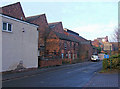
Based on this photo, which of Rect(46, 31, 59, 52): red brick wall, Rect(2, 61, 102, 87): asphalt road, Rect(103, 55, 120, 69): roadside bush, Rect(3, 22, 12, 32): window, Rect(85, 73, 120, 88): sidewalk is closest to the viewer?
Rect(85, 73, 120, 88): sidewalk

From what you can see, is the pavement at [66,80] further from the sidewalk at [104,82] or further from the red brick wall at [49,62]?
the red brick wall at [49,62]

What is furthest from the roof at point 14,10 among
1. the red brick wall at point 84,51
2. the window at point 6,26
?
the red brick wall at point 84,51

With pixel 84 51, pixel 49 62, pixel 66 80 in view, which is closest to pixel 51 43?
pixel 49 62

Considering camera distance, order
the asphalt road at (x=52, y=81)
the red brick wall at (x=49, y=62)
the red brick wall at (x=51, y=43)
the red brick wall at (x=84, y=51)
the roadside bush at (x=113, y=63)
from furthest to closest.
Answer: the red brick wall at (x=84, y=51) → the red brick wall at (x=51, y=43) → the red brick wall at (x=49, y=62) → the roadside bush at (x=113, y=63) → the asphalt road at (x=52, y=81)

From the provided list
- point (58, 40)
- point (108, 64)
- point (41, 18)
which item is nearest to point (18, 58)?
point (108, 64)

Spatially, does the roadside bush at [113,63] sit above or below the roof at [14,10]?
below

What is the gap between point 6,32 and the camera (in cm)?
1402

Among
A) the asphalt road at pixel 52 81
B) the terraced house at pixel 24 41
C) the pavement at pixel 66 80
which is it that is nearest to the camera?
the pavement at pixel 66 80

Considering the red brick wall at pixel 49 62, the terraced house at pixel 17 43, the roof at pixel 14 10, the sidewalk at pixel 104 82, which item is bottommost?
the sidewalk at pixel 104 82

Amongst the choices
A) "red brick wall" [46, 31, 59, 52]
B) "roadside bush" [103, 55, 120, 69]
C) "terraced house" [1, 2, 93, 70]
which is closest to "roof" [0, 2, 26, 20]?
"terraced house" [1, 2, 93, 70]

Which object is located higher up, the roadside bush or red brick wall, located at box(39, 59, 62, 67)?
the roadside bush

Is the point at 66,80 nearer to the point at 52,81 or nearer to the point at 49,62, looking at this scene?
the point at 52,81

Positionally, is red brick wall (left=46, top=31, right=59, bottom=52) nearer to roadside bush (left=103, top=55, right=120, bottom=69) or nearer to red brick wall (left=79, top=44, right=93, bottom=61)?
roadside bush (left=103, top=55, right=120, bottom=69)

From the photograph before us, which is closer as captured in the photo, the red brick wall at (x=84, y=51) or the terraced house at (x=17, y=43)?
the terraced house at (x=17, y=43)
